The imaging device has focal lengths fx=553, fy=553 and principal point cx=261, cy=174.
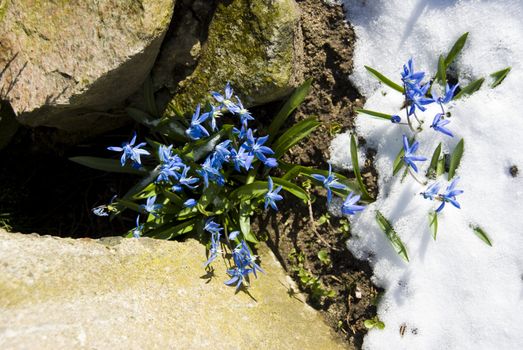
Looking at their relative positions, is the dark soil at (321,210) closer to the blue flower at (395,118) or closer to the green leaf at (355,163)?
the green leaf at (355,163)

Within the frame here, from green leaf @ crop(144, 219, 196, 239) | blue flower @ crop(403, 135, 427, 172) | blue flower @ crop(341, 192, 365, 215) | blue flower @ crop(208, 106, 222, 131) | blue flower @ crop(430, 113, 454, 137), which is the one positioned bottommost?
green leaf @ crop(144, 219, 196, 239)

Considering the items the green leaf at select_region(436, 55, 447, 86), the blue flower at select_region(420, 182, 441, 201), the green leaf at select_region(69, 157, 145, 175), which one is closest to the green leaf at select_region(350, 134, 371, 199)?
the blue flower at select_region(420, 182, 441, 201)

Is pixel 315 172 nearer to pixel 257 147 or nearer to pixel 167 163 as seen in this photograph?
pixel 257 147

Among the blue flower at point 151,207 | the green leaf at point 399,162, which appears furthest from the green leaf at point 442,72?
the blue flower at point 151,207

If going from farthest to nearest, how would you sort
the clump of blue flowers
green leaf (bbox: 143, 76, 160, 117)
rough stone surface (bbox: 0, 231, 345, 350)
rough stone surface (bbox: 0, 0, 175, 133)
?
1. green leaf (bbox: 143, 76, 160, 117)
2. the clump of blue flowers
3. rough stone surface (bbox: 0, 0, 175, 133)
4. rough stone surface (bbox: 0, 231, 345, 350)

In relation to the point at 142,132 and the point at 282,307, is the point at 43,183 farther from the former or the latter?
the point at 282,307

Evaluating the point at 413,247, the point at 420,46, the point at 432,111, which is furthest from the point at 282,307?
the point at 420,46

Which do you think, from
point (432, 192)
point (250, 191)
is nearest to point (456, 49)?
point (432, 192)

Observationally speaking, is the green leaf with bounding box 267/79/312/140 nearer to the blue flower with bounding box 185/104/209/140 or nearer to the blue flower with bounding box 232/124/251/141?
the blue flower with bounding box 232/124/251/141
